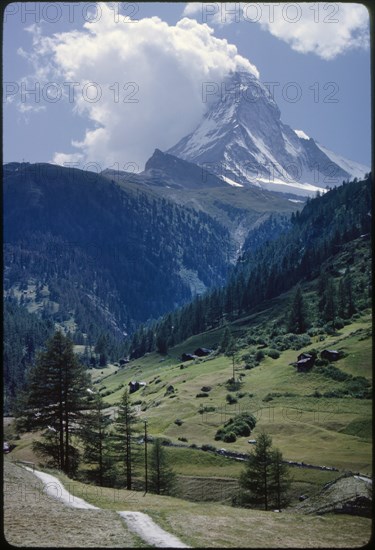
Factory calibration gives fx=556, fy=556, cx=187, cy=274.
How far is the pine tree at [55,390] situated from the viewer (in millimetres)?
48688

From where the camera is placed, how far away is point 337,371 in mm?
117312

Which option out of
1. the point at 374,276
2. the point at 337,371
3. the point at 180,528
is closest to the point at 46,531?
the point at 180,528

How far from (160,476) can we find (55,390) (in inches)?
816

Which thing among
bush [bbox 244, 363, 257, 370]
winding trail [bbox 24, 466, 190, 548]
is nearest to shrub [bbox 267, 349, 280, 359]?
bush [bbox 244, 363, 257, 370]

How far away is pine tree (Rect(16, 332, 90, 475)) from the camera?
48688 millimetres

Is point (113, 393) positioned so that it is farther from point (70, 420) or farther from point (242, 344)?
point (70, 420)

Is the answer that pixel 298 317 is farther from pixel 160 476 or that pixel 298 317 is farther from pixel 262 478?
pixel 262 478

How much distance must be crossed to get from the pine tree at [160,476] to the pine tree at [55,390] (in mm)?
15074

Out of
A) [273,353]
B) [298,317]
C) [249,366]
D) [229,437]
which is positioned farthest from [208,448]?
[298,317]

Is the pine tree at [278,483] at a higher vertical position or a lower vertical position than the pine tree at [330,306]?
lower

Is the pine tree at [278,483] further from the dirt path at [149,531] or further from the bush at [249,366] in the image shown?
the bush at [249,366]

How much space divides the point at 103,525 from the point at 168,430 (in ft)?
273

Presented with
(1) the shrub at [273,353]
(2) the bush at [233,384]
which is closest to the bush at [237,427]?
(2) the bush at [233,384]

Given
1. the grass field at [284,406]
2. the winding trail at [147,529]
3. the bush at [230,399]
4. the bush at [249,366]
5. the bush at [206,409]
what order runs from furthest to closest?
the bush at [249,366] < the bush at [230,399] < the bush at [206,409] < the grass field at [284,406] < the winding trail at [147,529]
